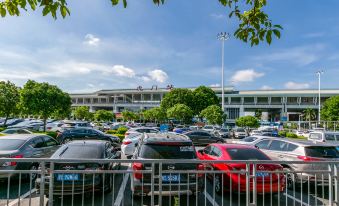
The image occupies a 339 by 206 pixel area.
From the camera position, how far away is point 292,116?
73.9m

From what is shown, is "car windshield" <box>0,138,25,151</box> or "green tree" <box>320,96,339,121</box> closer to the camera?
"car windshield" <box>0,138,25,151</box>

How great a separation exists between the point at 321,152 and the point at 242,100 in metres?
69.1

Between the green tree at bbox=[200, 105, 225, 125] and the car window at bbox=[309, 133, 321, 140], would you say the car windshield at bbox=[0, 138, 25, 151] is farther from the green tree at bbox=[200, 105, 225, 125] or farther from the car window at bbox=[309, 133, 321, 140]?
the green tree at bbox=[200, 105, 225, 125]

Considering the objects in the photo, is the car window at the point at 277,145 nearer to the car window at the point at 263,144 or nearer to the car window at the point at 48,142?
the car window at the point at 263,144

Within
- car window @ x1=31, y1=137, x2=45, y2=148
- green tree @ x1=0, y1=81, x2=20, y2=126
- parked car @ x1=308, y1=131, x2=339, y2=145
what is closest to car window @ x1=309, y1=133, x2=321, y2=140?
parked car @ x1=308, y1=131, x2=339, y2=145

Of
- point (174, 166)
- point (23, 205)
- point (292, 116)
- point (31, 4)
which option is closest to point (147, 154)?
point (174, 166)

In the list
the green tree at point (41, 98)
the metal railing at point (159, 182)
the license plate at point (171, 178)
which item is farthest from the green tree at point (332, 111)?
A: the license plate at point (171, 178)

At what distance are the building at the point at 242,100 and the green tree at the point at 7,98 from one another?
5407cm

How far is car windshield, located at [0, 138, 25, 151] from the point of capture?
746 cm

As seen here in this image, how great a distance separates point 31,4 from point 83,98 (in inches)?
3739

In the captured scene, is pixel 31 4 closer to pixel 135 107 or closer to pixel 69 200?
pixel 69 200

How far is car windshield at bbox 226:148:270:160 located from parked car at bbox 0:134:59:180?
19.9ft

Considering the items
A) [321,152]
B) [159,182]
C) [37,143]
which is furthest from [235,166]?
[37,143]

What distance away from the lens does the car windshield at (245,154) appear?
7.14 m
